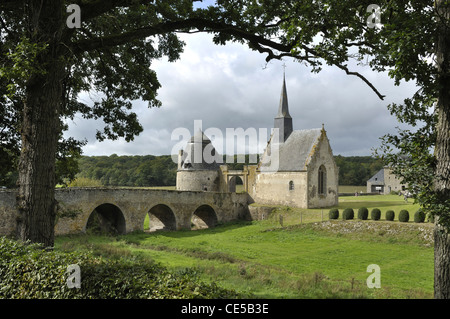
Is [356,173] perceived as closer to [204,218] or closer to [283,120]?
[283,120]

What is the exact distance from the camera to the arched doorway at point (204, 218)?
36.0 metres

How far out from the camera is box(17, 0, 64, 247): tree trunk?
737cm

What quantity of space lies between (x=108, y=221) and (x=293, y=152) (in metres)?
18.8

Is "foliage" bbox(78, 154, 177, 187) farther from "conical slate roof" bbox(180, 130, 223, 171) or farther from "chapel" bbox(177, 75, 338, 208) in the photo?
"chapel" bbox(177, 75, 338, 208)

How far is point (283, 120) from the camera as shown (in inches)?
1534

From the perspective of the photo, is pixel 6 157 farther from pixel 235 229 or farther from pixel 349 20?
pixel 235 229

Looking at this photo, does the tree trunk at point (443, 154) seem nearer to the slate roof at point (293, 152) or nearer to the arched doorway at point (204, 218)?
the slate roof at point (293, 152)

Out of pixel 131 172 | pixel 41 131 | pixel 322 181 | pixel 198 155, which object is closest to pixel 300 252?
pixel 322 181

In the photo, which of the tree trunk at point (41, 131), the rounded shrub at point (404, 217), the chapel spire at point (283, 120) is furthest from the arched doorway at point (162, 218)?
the tree trunk at point (41, 131)

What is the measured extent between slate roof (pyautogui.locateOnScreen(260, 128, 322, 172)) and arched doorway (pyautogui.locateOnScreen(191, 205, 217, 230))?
24.4 ft
